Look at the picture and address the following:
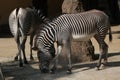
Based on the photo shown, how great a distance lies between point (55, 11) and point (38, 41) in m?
12.2

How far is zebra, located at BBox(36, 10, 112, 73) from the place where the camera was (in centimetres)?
976

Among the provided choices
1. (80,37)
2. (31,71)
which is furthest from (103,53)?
(31,71)

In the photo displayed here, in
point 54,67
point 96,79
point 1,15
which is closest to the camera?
point 96,79

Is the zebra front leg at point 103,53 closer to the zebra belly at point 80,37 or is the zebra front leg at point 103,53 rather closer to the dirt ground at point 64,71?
the dirt ground at point 64,71

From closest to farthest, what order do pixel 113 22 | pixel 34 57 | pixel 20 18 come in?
pixel 20 18
pixel 34 57
pixel 113 22

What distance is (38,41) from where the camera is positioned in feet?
32.1

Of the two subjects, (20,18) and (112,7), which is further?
(112,7)

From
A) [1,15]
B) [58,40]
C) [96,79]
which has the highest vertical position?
[1,15]

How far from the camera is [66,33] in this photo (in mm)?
9711

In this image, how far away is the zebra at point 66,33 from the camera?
9.76m

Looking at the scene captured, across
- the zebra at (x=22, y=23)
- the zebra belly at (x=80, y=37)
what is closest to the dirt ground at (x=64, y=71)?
the zebra at (x=22, y=23)

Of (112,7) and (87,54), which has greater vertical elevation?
(112,7)

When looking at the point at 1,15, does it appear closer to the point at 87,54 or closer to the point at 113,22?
the point at 113,22

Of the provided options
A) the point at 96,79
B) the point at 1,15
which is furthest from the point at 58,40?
the point at 1,15
